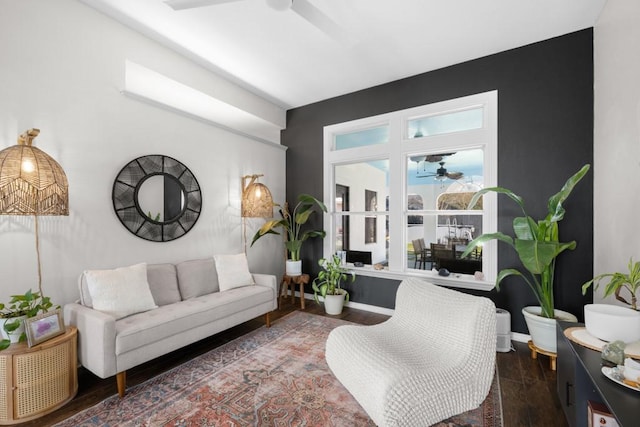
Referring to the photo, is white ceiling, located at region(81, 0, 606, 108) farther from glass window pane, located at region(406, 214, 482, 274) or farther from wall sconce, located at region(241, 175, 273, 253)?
glass window pane, located at region(406, 214, 482, 274)

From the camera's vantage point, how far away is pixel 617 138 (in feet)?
7.28

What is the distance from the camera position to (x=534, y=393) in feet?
6.94

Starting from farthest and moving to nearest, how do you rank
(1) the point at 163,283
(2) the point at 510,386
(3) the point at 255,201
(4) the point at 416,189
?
(3) the point at 255,201, (4) the point at 416,189, (1) the point at 163,283, (2) the point at 510,386

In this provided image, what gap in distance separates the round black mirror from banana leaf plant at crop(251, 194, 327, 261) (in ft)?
3.10

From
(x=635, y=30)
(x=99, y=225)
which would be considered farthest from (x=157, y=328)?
(x=635, y=30)

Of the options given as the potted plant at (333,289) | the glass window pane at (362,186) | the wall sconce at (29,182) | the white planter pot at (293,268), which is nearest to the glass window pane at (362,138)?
the glass window pane at (362,186)

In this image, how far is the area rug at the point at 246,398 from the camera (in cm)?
181

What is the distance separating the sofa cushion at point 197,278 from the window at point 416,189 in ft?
5.73

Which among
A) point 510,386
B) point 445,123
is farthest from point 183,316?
point 445,123

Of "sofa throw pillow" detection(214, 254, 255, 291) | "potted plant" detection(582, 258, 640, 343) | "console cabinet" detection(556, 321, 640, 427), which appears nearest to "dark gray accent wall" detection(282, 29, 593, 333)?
"console cabinet" detection(556, 321, 640, 427)

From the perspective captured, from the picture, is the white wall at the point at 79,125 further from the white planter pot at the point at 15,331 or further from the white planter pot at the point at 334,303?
the white planter pot at the point at 334,303

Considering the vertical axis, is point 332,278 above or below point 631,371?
below

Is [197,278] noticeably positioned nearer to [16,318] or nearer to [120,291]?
[120,291]

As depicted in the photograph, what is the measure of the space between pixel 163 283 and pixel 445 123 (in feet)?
11.9
